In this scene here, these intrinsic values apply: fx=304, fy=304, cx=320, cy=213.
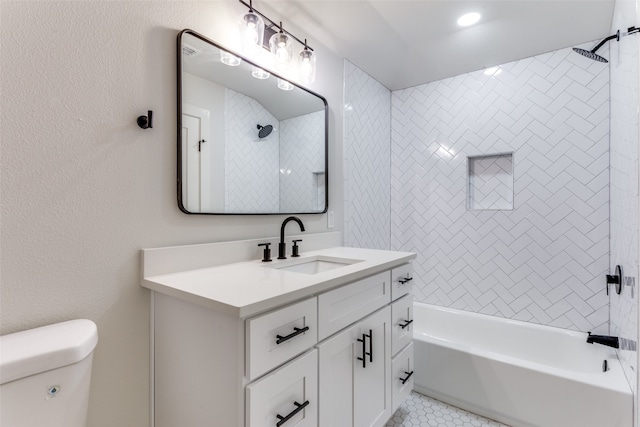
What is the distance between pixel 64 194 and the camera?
0.94 m

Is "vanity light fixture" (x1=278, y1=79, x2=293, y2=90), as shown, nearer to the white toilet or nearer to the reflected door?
the reflected door

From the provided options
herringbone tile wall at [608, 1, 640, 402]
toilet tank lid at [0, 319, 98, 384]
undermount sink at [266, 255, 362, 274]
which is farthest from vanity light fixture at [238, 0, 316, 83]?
herringbone tile wall at [608, 1, 640, 402]

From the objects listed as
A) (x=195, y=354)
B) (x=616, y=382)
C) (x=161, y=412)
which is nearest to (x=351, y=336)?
(x=195, y=354)

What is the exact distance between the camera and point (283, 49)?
5.12 ft

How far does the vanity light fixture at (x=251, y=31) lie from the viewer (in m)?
1.38

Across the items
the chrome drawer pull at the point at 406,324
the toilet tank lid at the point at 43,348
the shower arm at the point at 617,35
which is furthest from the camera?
the chrome drawer pull at the point at 406,324

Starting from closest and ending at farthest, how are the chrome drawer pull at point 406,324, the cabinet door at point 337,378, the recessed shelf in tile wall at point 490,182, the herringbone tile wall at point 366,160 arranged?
the cabinet door at point 337,378 → the chrome drawer pull at point 406,324 → the herringbone tile wall at point 366,160 → the recessed shelf in tile wall at point 490,182

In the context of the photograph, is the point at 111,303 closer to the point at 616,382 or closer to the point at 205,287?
the point at 205,287

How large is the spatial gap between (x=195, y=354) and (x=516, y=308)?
2291 millimetres

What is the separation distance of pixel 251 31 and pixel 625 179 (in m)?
1.97

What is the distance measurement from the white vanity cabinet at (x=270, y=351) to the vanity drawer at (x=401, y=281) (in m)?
0.11

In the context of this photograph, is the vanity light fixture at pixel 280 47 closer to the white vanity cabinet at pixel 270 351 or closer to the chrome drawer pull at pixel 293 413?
the white vanity cabinet at pixel 270 351

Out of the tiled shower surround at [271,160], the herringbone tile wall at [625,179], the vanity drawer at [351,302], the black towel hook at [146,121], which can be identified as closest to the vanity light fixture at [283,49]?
the tiled shower surround at [271,160]

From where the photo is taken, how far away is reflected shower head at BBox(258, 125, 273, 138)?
1.58m
